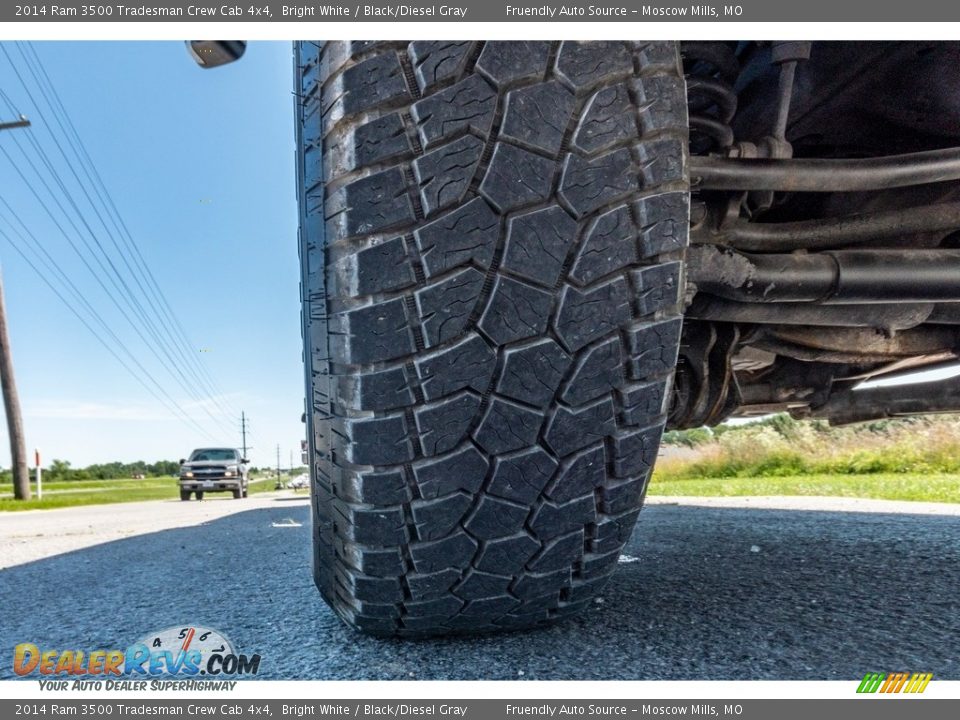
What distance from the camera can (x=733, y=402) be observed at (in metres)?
1.56

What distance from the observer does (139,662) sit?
31.8 inches

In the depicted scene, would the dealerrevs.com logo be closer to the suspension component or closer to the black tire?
the black tire

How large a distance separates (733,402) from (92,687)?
1513 mm

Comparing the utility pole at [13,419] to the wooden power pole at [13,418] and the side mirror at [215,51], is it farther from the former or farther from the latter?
the side mirror at [215,51]

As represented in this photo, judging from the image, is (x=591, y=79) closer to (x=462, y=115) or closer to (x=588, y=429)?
(x=462, y=115)

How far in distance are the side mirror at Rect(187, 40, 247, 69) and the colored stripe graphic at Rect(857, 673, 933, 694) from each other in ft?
3.72

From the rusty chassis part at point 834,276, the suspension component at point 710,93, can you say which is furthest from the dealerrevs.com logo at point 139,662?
the suspension component at point 710,93

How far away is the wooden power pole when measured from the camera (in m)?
9.31

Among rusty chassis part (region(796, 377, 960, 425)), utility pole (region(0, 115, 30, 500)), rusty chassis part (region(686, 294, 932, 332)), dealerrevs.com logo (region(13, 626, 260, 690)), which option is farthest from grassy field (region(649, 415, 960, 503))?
utility pole (region(0, 115, 30, 500))

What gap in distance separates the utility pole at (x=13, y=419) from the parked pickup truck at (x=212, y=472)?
2.38m

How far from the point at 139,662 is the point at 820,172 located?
131 centimetres

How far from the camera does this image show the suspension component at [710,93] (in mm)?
887
